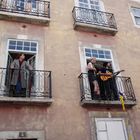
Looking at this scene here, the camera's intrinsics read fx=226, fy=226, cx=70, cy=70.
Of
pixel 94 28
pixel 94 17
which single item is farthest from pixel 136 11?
pixel 94 28

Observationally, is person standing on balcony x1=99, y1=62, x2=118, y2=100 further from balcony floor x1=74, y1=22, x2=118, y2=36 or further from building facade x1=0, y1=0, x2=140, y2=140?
balcony floor x1=74, y1=22, x2=118, y2=36

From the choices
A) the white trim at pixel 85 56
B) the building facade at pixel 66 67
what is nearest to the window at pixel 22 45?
the building facade at pixel 66 67

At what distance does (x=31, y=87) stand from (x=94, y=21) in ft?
16.3

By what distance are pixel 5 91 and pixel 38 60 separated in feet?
6.30

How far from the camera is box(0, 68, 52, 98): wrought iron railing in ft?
28.3

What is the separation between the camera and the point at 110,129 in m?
8.70

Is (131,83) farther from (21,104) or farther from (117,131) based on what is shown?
(21,104)

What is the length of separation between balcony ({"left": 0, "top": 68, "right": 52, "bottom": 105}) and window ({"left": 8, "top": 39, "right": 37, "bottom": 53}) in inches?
45.9

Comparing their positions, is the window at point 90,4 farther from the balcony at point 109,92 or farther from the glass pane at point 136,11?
the balcony at point 109,92

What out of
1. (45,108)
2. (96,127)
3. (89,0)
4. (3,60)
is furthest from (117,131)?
(89,0)

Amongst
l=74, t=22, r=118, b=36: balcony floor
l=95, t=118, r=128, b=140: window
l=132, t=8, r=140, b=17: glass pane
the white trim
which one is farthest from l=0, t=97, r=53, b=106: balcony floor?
l=132, t=8, r=140, b=17: glass pane

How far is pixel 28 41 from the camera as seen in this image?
32.7 feet

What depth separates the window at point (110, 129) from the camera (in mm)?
8516

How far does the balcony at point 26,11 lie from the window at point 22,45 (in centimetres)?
112
